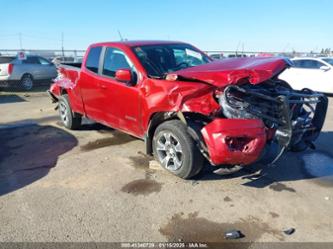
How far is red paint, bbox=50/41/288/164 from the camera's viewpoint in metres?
3.97

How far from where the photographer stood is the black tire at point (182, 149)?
14.0 feet

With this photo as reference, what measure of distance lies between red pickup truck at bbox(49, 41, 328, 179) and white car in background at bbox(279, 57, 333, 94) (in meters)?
8.16

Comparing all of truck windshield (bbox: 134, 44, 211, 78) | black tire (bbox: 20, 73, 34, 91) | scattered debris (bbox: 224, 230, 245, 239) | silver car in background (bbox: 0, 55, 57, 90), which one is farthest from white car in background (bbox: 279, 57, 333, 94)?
black tire (bbox: 20, 73, 34, 91)

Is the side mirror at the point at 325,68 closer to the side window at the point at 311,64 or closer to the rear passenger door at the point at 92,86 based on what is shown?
the side window at the point at 311,64

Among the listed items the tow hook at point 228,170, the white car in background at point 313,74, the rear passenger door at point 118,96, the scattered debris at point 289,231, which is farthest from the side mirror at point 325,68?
the scattered debris at point 289,231

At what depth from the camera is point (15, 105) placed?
35.8ft

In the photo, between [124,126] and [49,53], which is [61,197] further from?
[49,53]

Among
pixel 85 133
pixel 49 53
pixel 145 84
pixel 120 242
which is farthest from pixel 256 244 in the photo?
pixel 49 53

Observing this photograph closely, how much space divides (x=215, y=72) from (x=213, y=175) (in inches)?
55.9

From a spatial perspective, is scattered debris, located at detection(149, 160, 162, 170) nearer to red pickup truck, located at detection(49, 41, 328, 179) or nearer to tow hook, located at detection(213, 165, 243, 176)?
red pickup truck, located at detection(49, 41, 328, 179)

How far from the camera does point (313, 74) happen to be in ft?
42.1

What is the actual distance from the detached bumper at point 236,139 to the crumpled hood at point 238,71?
1.85 feet

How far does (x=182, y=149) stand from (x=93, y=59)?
2.77 metres

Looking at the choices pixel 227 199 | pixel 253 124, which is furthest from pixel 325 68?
pixel 227 199
